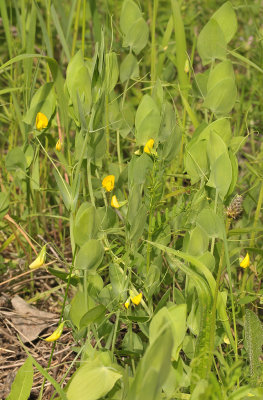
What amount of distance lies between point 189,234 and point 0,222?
24.4 inches

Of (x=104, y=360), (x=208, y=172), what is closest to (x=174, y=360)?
(x=104, y=360)

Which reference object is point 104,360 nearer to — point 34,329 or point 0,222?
point 34,329

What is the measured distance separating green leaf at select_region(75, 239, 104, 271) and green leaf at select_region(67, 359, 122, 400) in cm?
20

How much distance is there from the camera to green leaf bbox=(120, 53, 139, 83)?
1.63 metres

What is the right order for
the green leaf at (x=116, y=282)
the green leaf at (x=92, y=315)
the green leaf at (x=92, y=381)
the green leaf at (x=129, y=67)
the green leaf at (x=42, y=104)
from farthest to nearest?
the green leaf at (x=129, y=67) < the green leaf at (x=42, y=104) < the green leaf at (x=116, y=282) < the green leaf at (x=92, y=315) < the green leaf at (x=92, y=381)

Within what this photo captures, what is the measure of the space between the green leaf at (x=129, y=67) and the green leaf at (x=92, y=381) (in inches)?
33.6

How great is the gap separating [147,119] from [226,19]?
0.38 metres

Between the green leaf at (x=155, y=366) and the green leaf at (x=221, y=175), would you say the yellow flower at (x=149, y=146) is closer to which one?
the green leaf at (x=221, y=175)

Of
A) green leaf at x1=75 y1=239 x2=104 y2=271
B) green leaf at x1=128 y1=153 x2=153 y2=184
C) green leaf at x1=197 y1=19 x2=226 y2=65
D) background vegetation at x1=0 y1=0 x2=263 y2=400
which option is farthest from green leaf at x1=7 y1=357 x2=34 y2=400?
green leaf at x1=197 y1=19 x2=226 y2=65

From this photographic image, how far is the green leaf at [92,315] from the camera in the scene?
1.15m

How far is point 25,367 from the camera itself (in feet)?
4.01

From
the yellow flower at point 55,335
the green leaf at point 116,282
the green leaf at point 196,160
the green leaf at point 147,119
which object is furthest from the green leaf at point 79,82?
the yellow flower at point 55,335

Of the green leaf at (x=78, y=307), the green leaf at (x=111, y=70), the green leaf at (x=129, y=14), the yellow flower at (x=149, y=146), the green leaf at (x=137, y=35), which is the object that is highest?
the green leaf at (x=129, y=14)

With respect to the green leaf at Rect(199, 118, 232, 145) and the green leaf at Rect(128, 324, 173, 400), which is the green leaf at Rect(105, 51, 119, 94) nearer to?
the green leaf at Rect(199, 118, 232, 145)
